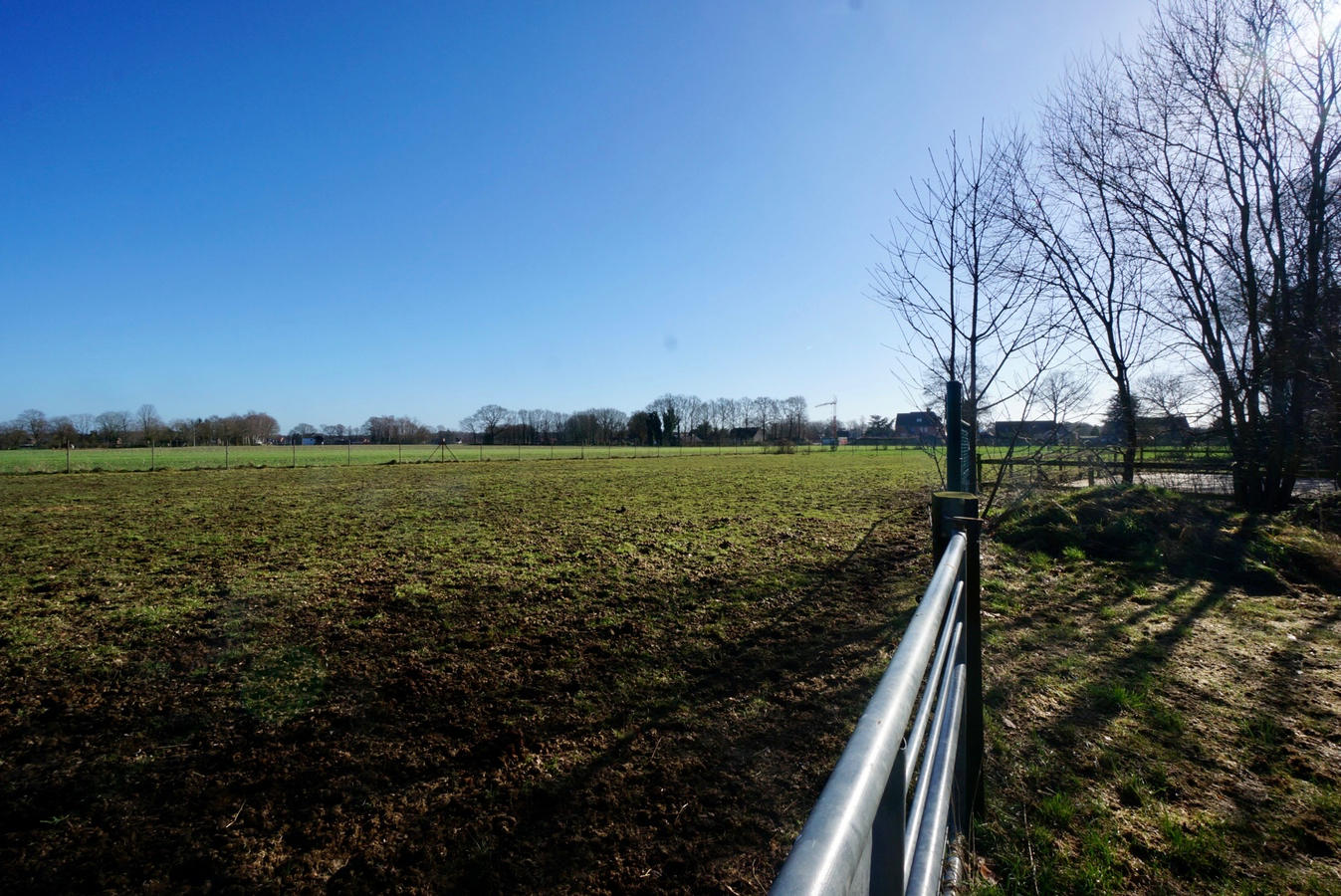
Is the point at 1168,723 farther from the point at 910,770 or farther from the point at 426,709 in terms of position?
the point at 426,709

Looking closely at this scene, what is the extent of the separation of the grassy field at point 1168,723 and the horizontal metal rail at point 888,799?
1.25 meters

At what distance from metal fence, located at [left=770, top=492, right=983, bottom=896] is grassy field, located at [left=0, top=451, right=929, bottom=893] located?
1.17 m

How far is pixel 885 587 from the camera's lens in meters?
6.95

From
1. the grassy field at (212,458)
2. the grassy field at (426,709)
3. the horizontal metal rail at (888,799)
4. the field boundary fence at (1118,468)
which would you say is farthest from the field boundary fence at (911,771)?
the grassy field at (212,458)

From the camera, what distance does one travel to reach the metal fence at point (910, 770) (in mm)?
557

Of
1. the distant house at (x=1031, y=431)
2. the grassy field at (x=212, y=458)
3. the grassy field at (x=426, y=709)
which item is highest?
the distant house at (x=1031, y=431)

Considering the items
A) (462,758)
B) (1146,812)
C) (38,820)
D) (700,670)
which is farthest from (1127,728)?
(38,820)

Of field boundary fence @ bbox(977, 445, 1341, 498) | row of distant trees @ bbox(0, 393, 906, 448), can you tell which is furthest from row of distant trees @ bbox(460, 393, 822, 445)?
field boundary fence @ bbox(977, 445, 1341, 498)

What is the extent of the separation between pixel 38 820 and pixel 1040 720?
5391 mm

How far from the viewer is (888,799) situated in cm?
91

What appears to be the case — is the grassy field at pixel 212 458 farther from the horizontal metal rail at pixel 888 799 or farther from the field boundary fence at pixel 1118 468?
the horizontal metal rail at pixel 888 799

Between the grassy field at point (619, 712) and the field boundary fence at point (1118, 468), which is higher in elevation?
the field boundary fence at point (1118, 468)

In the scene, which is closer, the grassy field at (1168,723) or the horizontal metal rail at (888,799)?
the horizontal metal rail at (888,799)

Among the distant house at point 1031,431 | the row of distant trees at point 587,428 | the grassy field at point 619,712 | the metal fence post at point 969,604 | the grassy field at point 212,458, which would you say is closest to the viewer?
the metal fence post at point 969,604
